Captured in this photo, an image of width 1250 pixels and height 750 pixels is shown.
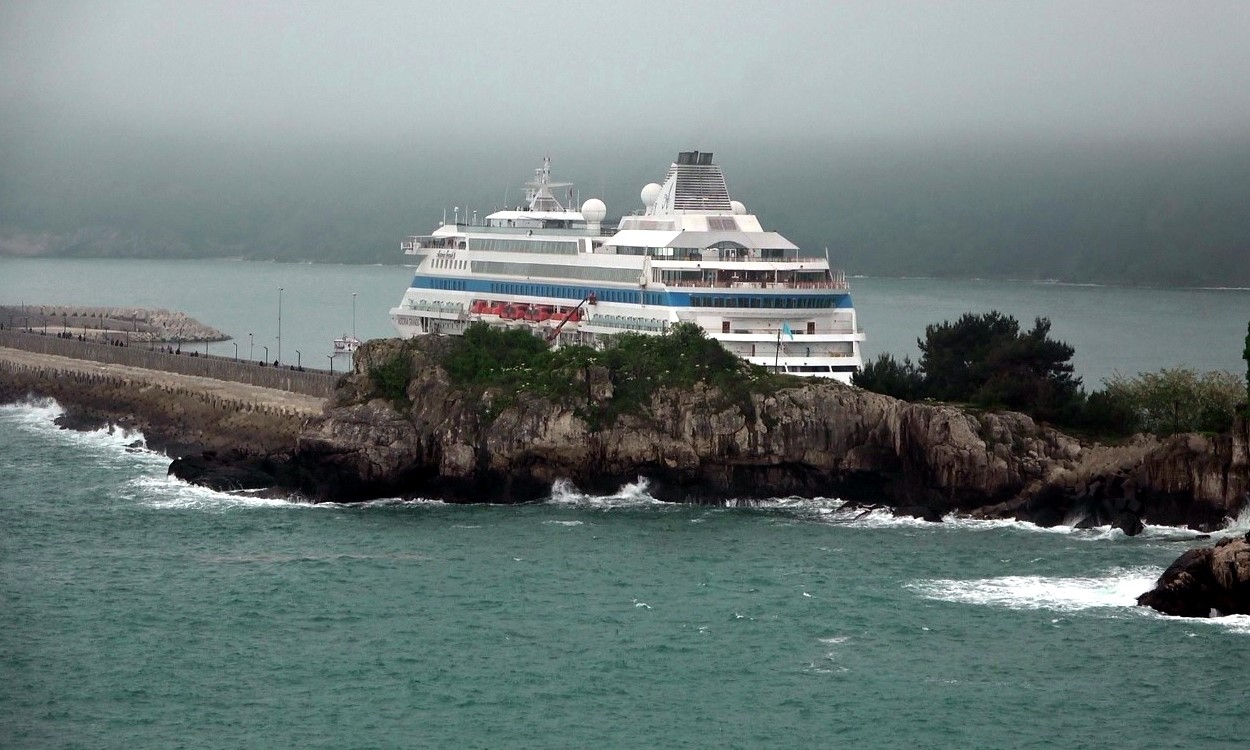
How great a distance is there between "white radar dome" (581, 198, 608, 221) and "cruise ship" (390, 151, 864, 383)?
56 millimetres

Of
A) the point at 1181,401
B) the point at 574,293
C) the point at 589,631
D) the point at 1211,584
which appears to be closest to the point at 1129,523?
the point at 1181,401

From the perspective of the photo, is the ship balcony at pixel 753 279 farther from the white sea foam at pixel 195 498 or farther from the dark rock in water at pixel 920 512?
the white sea foam at pixel 195 498

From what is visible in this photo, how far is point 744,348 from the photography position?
7012 centimetres

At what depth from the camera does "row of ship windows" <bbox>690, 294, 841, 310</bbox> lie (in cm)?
7069

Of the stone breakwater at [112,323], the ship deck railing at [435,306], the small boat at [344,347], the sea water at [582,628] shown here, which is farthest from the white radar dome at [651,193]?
the stone breakwater at [112,323]

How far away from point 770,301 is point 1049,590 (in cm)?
2189

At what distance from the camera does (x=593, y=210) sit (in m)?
78.2

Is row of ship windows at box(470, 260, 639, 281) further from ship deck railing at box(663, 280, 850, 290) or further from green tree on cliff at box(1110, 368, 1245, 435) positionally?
green tree on cliff at box(1110, 368, 1245, 435)

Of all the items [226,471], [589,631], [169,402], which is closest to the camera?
[589,631]

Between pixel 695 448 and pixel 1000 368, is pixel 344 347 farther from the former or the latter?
pixel 1000 368

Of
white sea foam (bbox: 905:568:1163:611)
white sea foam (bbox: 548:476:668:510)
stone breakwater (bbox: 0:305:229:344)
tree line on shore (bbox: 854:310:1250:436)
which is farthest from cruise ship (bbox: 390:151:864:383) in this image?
stone breakwater (bbox: 0:305:229:344)

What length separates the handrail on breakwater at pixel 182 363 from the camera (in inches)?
3246

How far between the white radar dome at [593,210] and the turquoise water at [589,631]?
58.4 feet

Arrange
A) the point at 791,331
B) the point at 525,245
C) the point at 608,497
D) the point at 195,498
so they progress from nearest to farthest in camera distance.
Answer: the point at 608,497 < the point at 195,498 < the point at 791,331 < the point at 525,245
